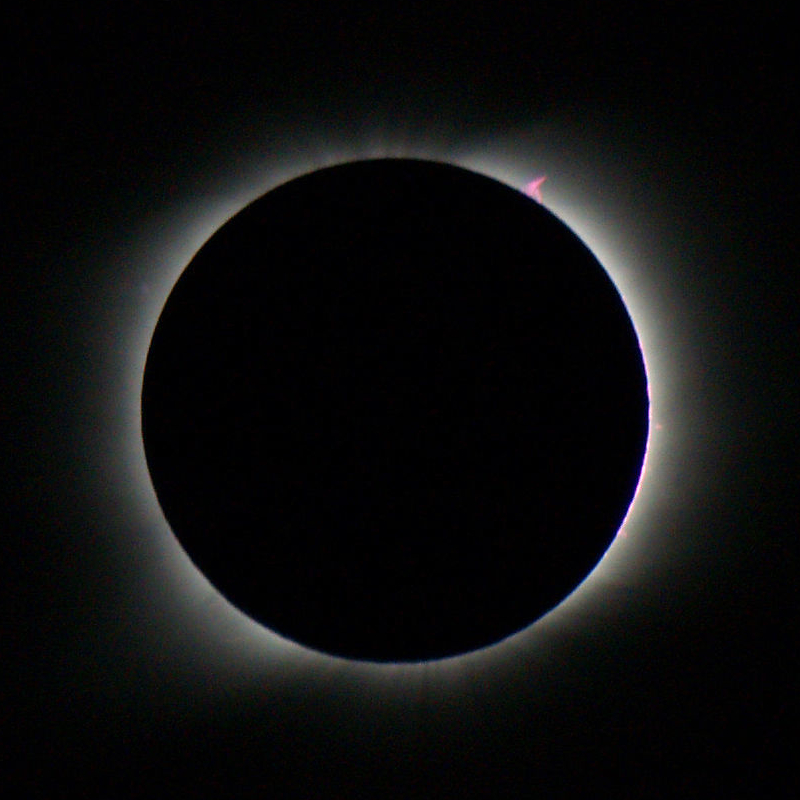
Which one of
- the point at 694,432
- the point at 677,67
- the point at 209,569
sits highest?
the point at 677,67

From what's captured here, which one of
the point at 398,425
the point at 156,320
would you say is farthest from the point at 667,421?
the point at 156,320

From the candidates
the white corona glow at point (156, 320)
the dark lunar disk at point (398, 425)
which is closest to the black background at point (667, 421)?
the white corona glow at point (156, 320)

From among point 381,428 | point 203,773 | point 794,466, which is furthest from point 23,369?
point 794,466

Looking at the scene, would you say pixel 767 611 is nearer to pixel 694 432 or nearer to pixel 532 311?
pixel 694 432

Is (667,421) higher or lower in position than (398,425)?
higher

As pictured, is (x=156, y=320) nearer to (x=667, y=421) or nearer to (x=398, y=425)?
(x=398, y=425)
